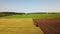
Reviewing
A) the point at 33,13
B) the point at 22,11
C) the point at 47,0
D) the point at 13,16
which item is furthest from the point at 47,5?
the point at 13,16

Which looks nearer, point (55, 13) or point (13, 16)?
point (13, 16)

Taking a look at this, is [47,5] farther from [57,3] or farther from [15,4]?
[15,4]

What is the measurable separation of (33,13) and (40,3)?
137 millimetres

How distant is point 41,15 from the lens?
5.04ft

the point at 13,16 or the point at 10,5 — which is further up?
the point at 10,5

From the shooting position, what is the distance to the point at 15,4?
150 centimetres

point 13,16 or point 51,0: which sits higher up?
point 51,0

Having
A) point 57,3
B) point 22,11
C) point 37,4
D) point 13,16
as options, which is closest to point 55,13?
point 57,3

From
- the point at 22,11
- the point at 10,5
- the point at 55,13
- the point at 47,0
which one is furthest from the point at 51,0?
the point at 10,5

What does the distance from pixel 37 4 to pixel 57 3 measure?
230 mm

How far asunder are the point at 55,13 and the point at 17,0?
0.46 meters

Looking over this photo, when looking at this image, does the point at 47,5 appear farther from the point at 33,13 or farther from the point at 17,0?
the point at 17,0

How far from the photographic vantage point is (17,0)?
1489 mm

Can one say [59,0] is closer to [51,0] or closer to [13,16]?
[51,0]
